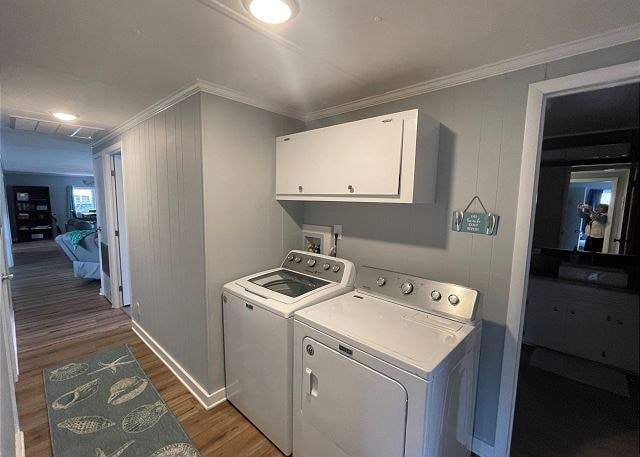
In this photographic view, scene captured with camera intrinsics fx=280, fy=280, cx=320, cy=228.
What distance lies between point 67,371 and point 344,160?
2.82m

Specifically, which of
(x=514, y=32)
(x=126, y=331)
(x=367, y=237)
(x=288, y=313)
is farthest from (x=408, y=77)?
(x=126, y=331)

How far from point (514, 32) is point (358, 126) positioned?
79cm

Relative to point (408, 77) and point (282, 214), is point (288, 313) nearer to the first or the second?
point (282, 214)

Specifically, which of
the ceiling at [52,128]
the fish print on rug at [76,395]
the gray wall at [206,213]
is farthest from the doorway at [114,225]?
the fish print on rug at [76,395]

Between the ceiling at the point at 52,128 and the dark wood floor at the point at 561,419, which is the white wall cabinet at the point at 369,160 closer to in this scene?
the dark wood floor at the point at 561,419

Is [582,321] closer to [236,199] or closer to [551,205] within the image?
[551,205]

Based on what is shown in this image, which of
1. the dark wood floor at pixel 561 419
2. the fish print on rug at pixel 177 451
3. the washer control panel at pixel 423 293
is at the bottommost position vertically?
the fish print on rug at pixel 177 451

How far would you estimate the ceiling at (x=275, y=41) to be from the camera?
40.8 inches

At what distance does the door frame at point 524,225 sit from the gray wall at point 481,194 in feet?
0.10

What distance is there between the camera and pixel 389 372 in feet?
3.64

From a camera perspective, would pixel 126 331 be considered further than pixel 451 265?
Yes

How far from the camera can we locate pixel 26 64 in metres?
1.53

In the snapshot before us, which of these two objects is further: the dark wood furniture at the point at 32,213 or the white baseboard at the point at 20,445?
the dark wood furniture at the point at 32,213

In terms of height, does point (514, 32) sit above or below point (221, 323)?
above
